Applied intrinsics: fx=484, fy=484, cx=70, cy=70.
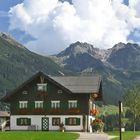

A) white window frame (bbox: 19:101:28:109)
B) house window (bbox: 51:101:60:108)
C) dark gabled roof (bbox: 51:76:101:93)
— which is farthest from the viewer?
white window frame (bbox: 19:101:28:109)

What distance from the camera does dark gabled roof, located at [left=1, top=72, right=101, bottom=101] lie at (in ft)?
280

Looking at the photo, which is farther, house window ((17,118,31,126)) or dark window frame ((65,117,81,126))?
house window ((17,118,31,126))

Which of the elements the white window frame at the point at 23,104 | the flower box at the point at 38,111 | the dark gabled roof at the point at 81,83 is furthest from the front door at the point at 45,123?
the dark gabled roof at the point at 81,83

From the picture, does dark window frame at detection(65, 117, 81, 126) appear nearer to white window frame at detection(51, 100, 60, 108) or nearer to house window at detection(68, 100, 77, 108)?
house window at detection(68, 100, 77, 108)

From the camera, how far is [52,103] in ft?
287

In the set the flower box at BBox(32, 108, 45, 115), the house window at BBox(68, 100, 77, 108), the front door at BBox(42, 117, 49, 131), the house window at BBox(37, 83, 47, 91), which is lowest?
the front door at BBox(42, 117, 49, 131)

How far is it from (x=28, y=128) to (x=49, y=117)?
430 centimetres

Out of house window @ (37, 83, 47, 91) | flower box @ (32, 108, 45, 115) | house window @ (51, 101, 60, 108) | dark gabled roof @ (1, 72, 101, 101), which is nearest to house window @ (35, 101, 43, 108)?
flower box @ (32, 108, 45, 115)

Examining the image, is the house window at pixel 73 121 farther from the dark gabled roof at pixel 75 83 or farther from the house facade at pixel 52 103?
the dark gabled roof at pixel 75 83

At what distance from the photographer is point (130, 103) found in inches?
4195

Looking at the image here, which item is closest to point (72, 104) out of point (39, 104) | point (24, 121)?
point (39, 104)

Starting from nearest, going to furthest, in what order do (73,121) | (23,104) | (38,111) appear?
1. (73,121)
2. (38,111)
3. (23,104)

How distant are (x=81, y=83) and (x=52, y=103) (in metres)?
6.37

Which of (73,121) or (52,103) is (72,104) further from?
(52,103)
